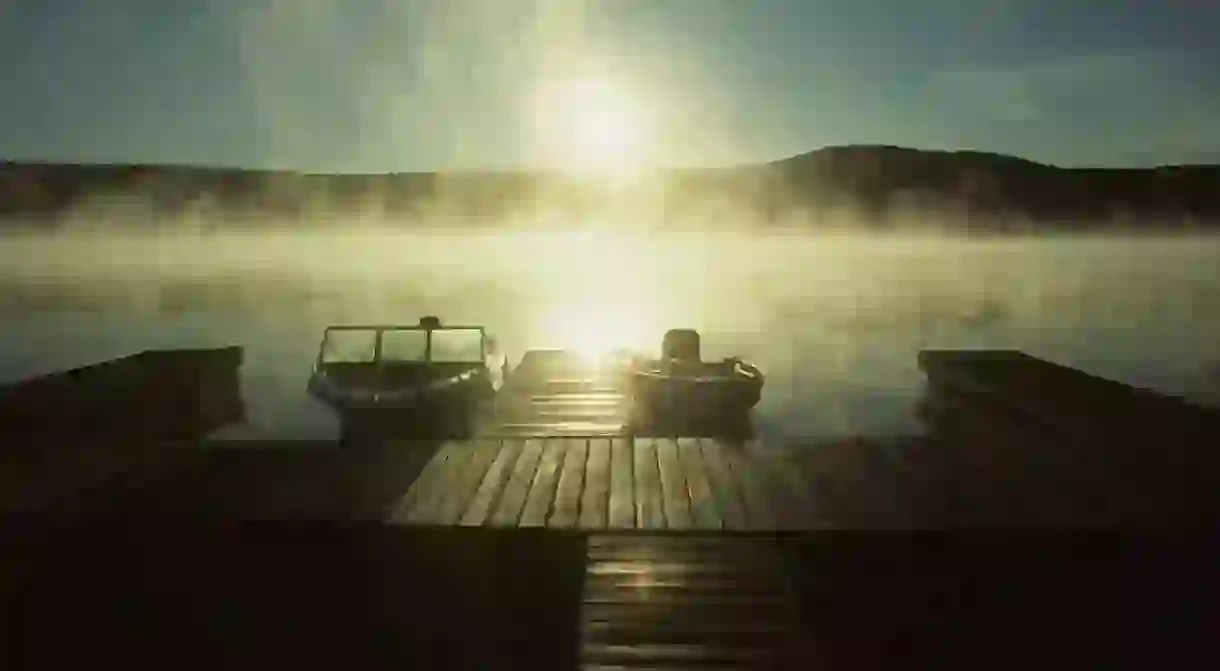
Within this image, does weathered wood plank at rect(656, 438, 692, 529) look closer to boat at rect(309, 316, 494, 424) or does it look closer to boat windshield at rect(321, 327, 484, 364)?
boat at rect(309, 316, 494, 424)

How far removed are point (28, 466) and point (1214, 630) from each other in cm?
648

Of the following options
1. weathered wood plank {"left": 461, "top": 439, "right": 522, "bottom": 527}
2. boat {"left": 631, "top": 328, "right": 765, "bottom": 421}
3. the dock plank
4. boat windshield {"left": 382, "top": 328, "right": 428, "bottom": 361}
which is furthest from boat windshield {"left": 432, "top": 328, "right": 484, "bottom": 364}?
the dock plank

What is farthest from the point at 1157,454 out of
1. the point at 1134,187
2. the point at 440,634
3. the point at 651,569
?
the point at 1134,187

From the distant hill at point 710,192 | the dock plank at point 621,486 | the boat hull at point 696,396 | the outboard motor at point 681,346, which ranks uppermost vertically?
the distant hill at point 710,192

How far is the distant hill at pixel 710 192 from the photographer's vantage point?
A: 16.5m

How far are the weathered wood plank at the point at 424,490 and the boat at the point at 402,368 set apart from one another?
4.19 m

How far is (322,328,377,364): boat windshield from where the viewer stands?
1275 cm

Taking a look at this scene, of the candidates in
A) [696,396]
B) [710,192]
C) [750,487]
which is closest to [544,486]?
[750,487]

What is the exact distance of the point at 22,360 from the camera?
21219 mm

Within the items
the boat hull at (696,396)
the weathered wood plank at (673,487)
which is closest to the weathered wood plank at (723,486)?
the weathered wood plank at (673,487)

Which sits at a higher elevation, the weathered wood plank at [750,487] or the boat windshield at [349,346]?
the boat windshield at [349,346]

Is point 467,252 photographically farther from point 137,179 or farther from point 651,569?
point 651,569

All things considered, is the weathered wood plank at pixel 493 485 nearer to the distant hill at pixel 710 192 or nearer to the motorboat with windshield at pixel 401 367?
the motorboat with windshield at pixel 401 367

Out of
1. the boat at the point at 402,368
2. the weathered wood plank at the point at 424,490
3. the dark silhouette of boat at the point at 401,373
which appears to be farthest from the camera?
the boat at the point at 402,368
